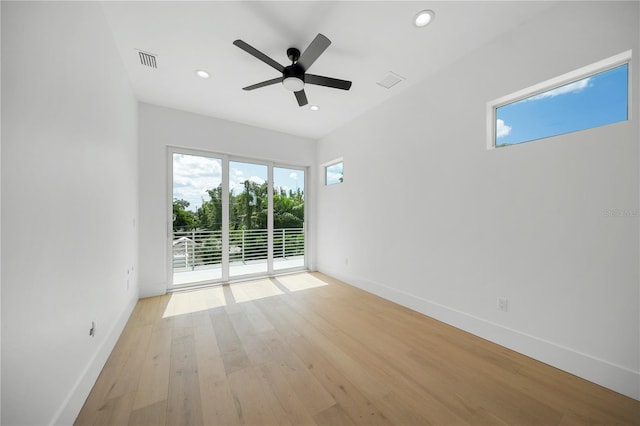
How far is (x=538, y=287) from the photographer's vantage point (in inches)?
73.9

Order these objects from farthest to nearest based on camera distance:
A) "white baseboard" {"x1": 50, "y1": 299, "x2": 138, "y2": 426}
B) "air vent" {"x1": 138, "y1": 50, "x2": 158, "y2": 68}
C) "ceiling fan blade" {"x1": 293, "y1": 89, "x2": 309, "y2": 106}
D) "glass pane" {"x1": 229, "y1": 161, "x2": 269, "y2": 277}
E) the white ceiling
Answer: "glass pane" {"x1": 229, "y1": 161, "x2": 269, "y2": 277}
"ceiling fan blade" {"x1": 293, "y1": 89, "x2": 309, "y2": 106}
"air vent" {"x1": 138, "y1": 50, "x2": 158, "y2": 68}
the white ceiling
"white baseboard" {"x1": 50, "y1": 299, "x2": 138, "y2": 426}

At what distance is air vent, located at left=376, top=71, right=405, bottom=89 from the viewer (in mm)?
2651

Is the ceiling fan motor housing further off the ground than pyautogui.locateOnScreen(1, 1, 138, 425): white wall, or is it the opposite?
the ceiling fan motor housing

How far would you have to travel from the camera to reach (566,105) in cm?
182

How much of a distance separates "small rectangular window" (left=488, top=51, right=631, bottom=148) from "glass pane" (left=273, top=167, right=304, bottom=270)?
10.9 feet

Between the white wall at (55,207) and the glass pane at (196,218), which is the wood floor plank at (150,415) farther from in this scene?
the glass pane at (196,218)

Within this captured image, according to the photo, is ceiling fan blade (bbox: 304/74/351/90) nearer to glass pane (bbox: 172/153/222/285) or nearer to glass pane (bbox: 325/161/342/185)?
glass pane (bbox: 325/161/342/185)

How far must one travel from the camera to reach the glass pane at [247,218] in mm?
4020

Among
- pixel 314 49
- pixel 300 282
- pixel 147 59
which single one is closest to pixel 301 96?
pixel 314 49

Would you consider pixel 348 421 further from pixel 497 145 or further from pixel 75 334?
pixel 497 145

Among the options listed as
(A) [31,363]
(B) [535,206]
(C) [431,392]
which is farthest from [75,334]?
(B) [535,206]

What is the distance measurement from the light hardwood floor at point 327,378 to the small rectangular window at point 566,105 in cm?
190

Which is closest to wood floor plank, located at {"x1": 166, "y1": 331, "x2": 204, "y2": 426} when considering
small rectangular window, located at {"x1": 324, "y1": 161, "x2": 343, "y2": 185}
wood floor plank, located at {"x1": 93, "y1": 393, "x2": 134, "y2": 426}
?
wood floor plank, located at {"x1": 93, "y1": 393, "x2": 134, "y2": 426}

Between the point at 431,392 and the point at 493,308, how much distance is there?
111 centimetres
